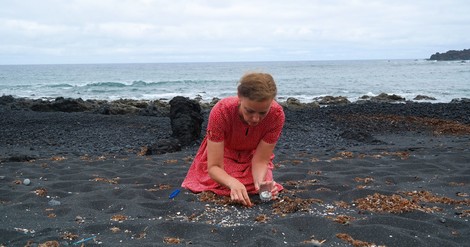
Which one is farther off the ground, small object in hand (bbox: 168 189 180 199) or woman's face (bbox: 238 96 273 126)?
woman's face (bbox: 238 96 273 126)

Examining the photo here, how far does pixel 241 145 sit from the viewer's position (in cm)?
482

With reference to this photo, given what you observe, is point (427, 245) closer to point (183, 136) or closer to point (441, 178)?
point (441, 178)

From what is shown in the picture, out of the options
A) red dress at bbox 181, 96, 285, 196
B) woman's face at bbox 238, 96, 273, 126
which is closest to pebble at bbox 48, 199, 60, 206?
red dress at bbox 181, 96, 285, 196

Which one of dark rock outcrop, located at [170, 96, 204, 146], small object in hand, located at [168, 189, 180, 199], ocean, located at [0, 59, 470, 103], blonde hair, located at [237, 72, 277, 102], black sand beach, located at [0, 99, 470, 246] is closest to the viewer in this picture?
black sand beach, located at [0, 99, 470, 246]

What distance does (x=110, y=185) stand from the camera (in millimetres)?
5387

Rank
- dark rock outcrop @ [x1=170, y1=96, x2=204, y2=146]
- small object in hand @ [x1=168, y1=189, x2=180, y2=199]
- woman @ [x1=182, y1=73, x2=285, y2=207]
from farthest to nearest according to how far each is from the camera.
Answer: dark rock outcrop @ [x1=170, y1=96, x2=204, y2=146] < small object in hand @ [x1=168, y1=189, x2=180, y2=199] < woman @ [x1=182, y1=73, x2=285, y2=207]

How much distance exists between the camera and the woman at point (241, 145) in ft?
13.0

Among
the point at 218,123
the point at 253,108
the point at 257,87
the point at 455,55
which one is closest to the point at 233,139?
the point at 218,123

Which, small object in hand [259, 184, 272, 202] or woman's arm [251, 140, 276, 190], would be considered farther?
woman's arm [251, 140, 276, 190]

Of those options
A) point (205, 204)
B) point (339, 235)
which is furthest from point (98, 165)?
point (339, 235)

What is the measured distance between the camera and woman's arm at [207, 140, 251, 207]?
14.3ft

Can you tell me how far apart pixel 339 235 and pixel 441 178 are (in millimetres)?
2558

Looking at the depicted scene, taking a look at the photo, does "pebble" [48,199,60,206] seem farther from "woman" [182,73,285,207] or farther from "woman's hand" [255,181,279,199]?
"woman's hand" [255,181,279,199]

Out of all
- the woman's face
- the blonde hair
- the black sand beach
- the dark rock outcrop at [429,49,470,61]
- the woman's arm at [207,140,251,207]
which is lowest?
the black sand beach
